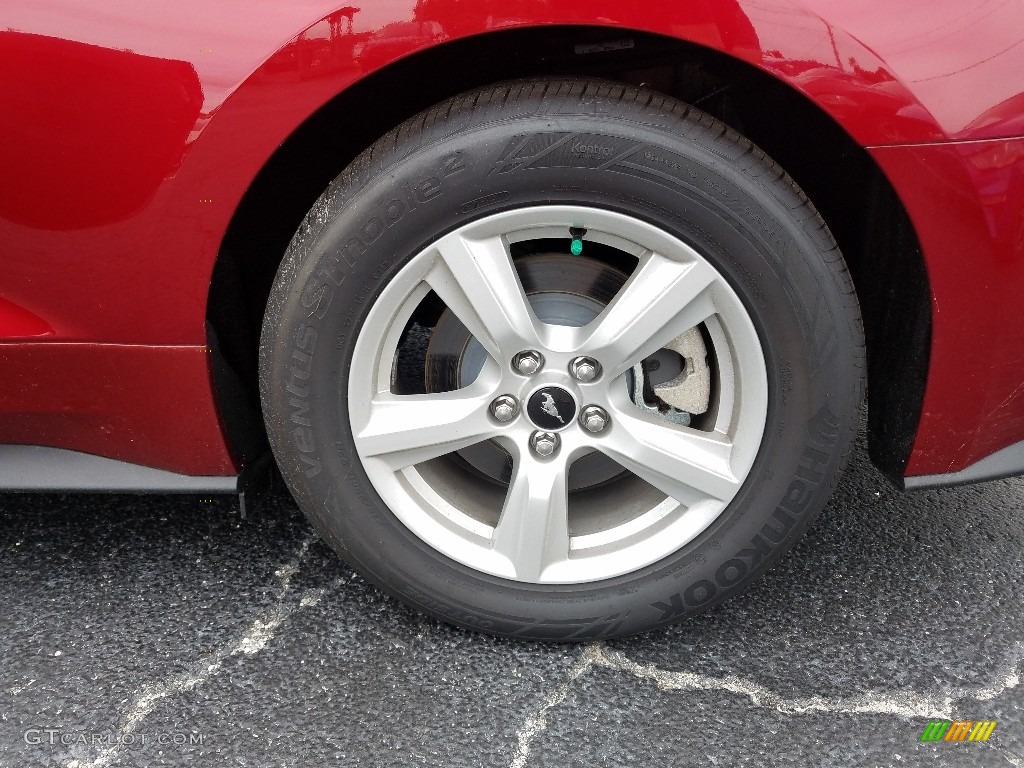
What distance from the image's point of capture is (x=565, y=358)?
4.65 feet

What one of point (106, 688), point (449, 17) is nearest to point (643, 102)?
point (449, 17)

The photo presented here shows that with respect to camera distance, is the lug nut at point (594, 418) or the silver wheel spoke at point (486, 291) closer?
the silver wheel spoke at point (486, 291)

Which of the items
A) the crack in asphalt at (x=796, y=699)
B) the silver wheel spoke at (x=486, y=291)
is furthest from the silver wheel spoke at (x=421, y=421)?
the crack in asphalt at (x=796, y=699)

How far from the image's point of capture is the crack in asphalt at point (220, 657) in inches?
52.9

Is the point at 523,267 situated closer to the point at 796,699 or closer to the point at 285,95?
the point at 285,95

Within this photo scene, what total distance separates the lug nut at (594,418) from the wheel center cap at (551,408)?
21 millimetres

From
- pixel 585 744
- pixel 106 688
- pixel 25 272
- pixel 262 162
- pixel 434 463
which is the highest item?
pixel 262 162

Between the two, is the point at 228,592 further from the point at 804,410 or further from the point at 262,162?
the point at 804,410

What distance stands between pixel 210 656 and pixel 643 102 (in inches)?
48.3

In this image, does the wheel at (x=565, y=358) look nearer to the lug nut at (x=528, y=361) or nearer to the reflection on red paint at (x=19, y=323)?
the lug nut at (x=528, y=361)

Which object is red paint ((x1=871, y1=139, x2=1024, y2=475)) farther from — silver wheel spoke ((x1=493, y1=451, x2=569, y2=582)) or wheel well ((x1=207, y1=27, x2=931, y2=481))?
silver wheel spoke ((x1=493, y1=451, x2=569, y2=582))

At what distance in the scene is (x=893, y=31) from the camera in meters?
1.19
